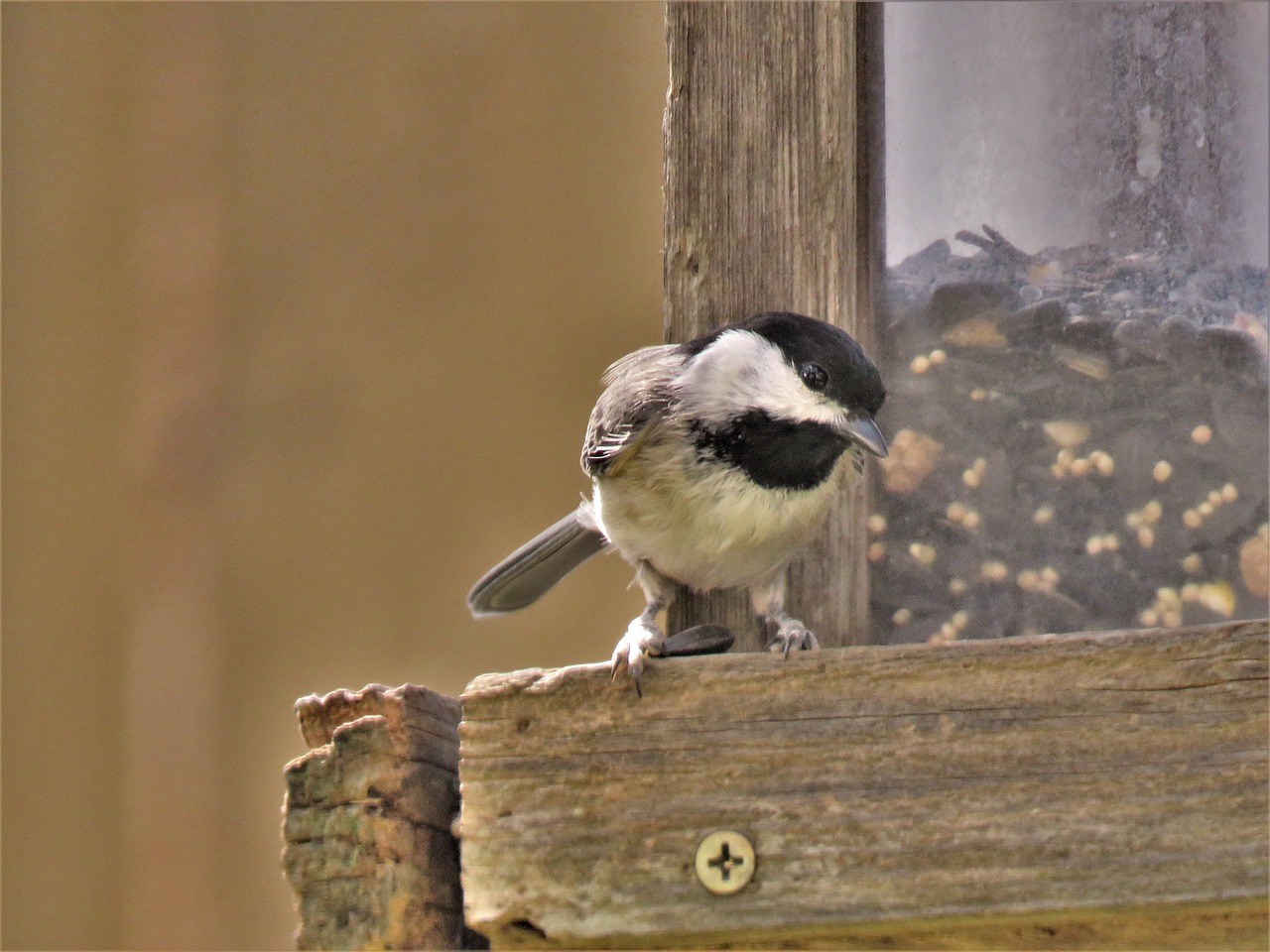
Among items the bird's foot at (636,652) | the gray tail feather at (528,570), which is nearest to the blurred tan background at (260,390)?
the gray tail feather at (528,570)

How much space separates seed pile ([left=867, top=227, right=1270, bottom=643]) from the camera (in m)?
1.85

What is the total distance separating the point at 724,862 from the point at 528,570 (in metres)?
1.11

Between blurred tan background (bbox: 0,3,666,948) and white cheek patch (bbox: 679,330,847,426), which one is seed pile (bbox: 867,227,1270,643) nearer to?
white cheek patch (bbox: 679,330,847,426)

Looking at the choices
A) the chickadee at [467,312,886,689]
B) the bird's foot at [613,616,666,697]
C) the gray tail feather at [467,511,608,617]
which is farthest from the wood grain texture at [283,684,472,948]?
the gray tail feather at [467,511,608,617]

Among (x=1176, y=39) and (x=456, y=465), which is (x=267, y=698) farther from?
(x=1176, y=39)

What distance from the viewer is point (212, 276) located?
3.10 meters

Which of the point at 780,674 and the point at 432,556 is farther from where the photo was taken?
the point at 432,556

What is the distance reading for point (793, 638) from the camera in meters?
1.85

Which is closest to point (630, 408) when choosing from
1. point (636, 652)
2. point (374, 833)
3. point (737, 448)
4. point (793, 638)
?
point (737, 448)

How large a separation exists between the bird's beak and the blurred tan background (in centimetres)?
118

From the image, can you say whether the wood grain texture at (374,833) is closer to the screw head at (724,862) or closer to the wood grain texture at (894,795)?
the wood grain texture at (894,795)

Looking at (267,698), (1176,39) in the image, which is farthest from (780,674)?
(267,698)

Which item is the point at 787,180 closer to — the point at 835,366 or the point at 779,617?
the point at 835,366

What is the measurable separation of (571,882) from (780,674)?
12.1 inches
